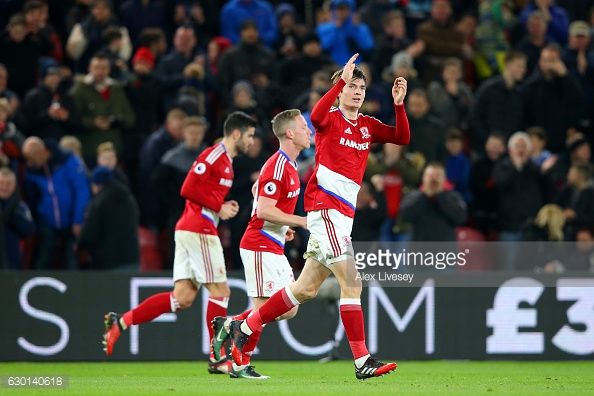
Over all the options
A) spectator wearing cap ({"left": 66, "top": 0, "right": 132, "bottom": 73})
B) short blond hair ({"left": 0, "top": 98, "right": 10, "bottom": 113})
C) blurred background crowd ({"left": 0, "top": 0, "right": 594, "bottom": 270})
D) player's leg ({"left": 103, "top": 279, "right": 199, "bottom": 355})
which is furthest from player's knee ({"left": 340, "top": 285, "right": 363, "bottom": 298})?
spectator wearing cap ({"left": 66, "top": 0, "right": 132, "bottom": 73})

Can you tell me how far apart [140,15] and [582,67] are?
280 inches

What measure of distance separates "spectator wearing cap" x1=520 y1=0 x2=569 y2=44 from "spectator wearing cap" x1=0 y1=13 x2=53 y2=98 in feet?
26.5

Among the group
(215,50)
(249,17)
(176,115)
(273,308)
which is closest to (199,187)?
(273,308)

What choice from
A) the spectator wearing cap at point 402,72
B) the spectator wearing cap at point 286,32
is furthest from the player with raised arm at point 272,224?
the spectator wearing cap at point 286,32

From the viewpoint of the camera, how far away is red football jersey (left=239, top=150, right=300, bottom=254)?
966 centimetres

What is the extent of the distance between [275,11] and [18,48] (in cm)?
478

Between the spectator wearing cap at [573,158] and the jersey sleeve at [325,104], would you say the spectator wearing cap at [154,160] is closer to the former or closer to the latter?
the spectator wearing cap at [573,158]

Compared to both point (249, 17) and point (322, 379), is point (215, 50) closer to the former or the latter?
point (249, 17)

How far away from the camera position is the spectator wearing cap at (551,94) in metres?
15.8

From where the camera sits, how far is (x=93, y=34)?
16.0 m

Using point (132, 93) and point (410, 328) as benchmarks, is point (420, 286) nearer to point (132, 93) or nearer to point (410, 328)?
point (410, 328)

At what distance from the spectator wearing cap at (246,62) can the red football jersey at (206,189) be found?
200 inches

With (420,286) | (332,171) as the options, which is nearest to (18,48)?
(420,286)

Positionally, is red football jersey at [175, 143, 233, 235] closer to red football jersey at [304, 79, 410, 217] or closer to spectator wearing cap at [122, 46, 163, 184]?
red football jersey at [304, 79, 410, 217]
